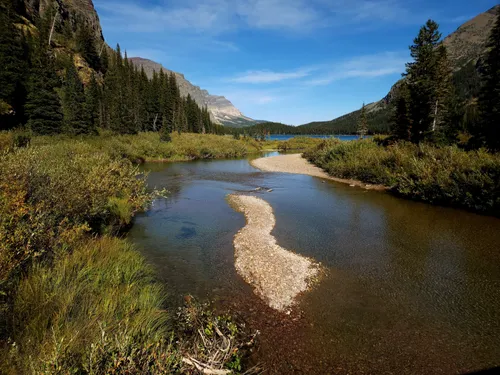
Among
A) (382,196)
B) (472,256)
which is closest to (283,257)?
(472,256)

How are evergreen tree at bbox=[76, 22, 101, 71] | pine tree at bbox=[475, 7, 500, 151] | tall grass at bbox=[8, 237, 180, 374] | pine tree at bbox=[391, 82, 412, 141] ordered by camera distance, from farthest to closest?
1. evergreen tree at bbox=[76, 22, 101, 71]
2. pine tree at bbox=[391, 82, 412, 141]
3. pine tree at bbox=[475, 7, 500, 151]
4. tall grass at bbox=[8, 237, 180, 374]

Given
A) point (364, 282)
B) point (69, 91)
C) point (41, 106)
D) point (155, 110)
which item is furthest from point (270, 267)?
point (155, 110)

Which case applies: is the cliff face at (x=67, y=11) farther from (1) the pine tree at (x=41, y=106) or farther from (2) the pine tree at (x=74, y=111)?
(1) the pine tree at (x=41, y=106)

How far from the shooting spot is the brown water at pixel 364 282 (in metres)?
6.11

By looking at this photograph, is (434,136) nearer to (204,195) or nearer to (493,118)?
(493,118)

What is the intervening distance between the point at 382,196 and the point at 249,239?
15.6 m

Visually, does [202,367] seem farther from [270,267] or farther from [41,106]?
[41,106]

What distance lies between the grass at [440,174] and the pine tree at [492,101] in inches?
197

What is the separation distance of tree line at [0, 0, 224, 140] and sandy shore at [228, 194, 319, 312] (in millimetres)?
35801

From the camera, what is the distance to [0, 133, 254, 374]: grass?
3471mm

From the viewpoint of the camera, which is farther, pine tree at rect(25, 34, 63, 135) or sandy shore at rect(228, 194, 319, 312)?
pine tree at rect(25, 34, 63, 135)

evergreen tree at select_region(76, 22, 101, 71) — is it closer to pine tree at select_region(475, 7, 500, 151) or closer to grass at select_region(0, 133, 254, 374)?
grass at select_region(0, 133, 254, 374)

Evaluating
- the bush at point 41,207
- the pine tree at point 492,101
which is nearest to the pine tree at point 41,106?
the bush at point 41,207

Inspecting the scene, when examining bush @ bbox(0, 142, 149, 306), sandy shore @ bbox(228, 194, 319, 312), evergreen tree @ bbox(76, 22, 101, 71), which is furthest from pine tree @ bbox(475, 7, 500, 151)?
evergreen tree @ bbox(76, 22, 101, 71)
